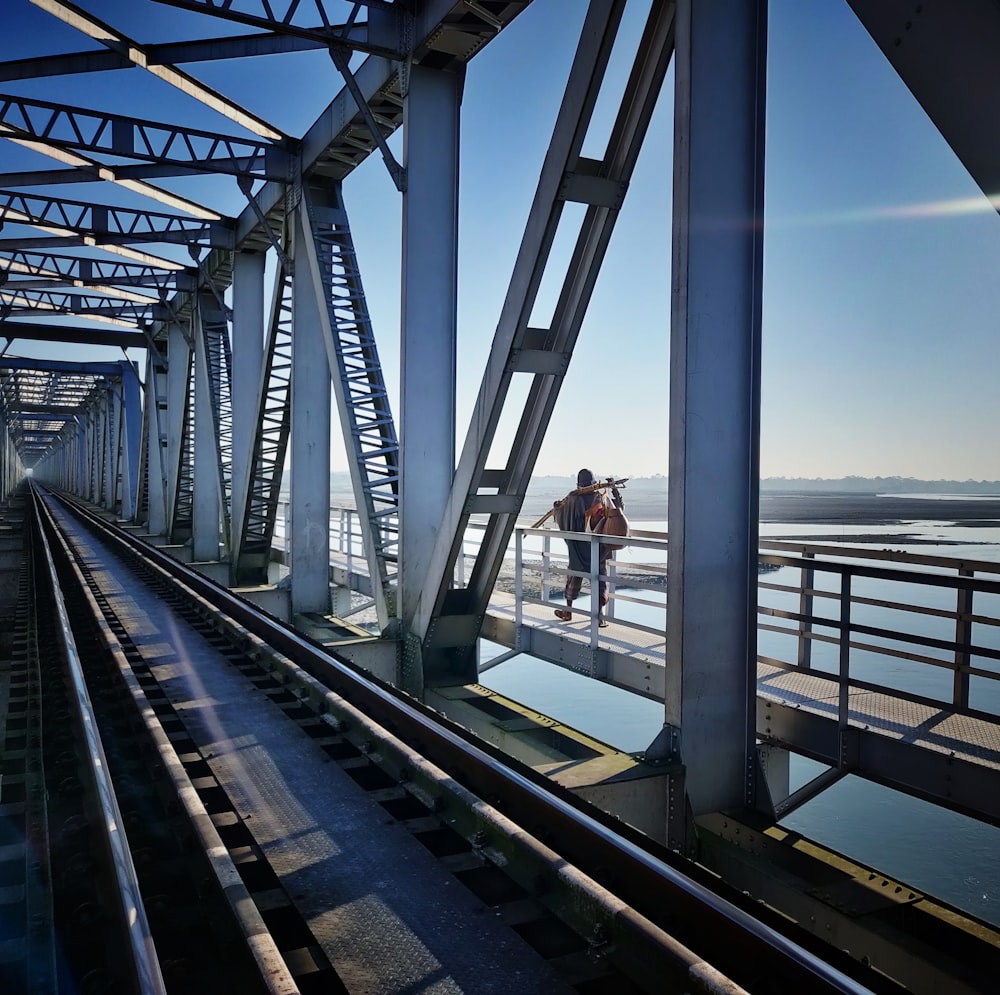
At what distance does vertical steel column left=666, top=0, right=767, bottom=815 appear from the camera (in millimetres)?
4898

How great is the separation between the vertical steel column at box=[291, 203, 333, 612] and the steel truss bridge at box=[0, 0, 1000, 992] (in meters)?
0.04

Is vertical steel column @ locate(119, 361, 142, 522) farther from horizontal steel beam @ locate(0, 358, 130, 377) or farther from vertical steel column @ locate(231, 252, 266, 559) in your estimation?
vertical steel column @ locate(231, 252, 266, 559)

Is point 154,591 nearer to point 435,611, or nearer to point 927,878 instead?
point 435,611

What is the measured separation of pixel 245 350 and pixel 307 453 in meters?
5.03

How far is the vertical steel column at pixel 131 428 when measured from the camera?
3509cm

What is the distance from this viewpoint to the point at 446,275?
8734 mm

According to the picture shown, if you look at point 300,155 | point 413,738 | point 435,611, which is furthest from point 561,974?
point 300,155

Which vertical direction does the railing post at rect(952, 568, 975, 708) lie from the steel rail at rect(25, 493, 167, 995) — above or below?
above

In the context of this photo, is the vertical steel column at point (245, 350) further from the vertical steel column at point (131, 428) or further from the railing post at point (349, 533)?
the vertical steel column at point (131, 428)

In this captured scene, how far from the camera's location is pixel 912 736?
16.4 feet

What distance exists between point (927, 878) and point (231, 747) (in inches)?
377

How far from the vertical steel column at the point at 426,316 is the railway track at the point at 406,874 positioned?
3339mm

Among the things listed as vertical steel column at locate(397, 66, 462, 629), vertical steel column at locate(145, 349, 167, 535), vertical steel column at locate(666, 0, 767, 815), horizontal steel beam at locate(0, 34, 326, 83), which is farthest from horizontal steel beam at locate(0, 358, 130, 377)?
vertical steel column at locate(666, 0, 767, 815)

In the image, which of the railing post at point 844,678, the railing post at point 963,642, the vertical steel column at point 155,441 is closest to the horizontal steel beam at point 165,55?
the railing post at point 844,678
